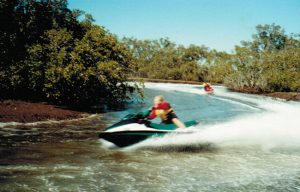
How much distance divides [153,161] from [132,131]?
1.58 metres

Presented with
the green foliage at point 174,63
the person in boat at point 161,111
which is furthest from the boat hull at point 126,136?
the green foliage at point 174,63

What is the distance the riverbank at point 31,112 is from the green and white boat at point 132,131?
708cm

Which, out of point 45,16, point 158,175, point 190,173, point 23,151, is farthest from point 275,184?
point 45,16

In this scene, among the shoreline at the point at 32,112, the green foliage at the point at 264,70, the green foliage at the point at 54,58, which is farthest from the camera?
the green foliage at the point at 264,70

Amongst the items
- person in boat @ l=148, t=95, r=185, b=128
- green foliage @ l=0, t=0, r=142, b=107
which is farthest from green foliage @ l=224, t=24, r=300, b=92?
person in boat @ l=148, t=95, r=185, b=128

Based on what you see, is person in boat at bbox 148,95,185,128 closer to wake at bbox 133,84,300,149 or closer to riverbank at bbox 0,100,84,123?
wake at bbox 133,84,300,149

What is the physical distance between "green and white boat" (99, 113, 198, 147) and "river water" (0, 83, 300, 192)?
26cm

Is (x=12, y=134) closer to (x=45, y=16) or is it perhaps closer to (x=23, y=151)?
(x=23, y=151)

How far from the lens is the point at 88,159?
1095 cm

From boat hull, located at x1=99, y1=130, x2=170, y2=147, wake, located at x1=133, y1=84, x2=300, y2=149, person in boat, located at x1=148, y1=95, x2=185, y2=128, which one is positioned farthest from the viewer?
person in boat, located at x1=148, y1=95, x2=185, y2=128

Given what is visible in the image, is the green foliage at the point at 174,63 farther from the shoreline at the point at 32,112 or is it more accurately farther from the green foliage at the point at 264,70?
the shoreline at the point at 32,112

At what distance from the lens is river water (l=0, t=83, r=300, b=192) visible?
Answer: 873cm

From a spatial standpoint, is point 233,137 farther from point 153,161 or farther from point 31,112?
point 31,112

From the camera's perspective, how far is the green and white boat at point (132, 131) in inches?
480
